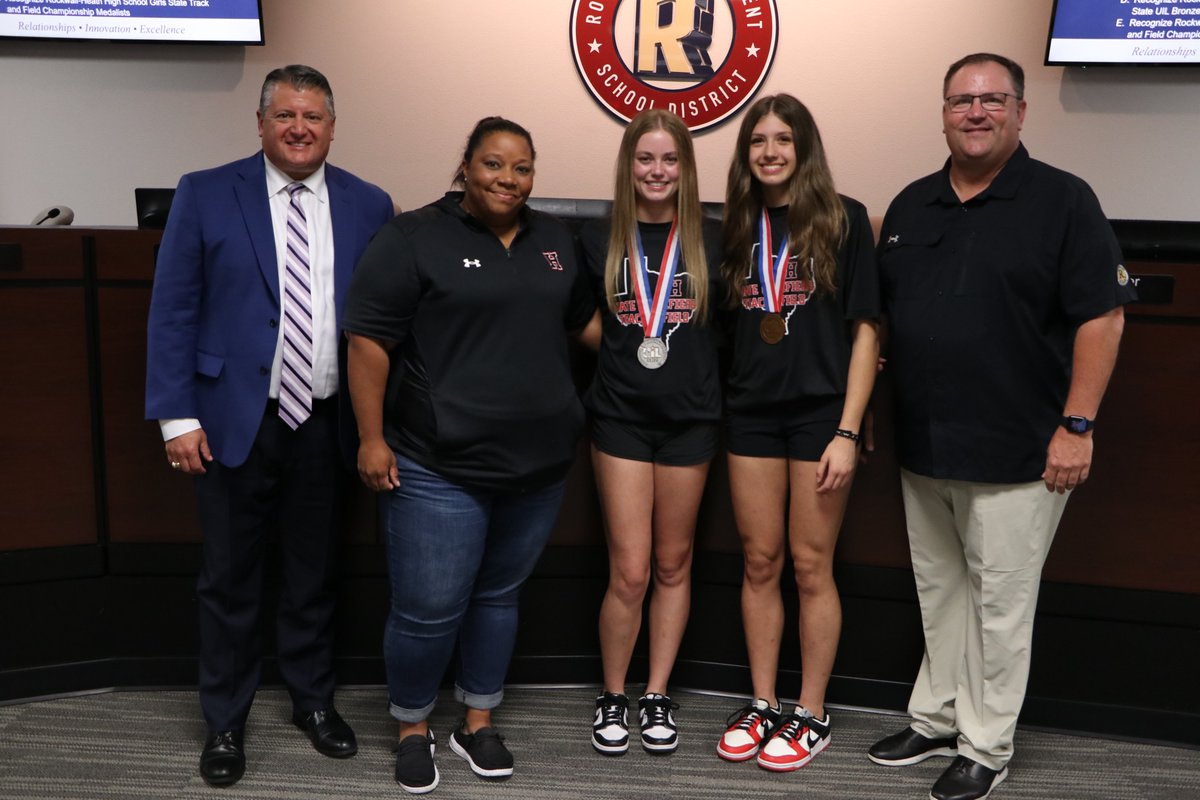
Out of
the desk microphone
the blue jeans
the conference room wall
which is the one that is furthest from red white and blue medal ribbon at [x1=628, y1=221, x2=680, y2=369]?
the conference room wall

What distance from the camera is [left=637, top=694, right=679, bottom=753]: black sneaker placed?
2459mm

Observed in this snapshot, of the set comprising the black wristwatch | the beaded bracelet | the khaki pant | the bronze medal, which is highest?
the bronze medal

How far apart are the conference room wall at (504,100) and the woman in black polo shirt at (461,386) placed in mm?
2091

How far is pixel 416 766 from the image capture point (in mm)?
2309

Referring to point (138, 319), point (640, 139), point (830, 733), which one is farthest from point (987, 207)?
point (138, 319)

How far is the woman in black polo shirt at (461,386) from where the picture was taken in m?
2.05

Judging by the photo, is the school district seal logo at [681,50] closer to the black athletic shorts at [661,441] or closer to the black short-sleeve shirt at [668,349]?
the black short-sleeve shirt at [668,349]

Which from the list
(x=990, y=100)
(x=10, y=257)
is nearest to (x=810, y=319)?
(x=990, y=100)

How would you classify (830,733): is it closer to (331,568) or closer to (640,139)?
(331,568)

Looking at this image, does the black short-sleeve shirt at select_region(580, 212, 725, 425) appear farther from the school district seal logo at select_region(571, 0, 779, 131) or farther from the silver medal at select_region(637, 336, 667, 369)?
the school district seal logo at select_region(571, 0, 779, 131)

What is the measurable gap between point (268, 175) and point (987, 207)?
5.26 ft

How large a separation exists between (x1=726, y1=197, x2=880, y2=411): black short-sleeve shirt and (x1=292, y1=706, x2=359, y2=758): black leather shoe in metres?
1.29

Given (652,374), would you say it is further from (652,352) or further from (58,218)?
(58,218)

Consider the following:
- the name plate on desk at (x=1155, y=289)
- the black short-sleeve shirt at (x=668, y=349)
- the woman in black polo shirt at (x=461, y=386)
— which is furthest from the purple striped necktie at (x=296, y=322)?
the name plate on desk at (x=1155, y=289)
